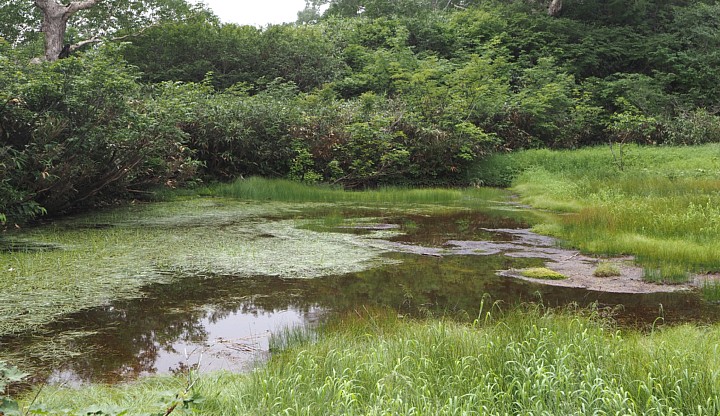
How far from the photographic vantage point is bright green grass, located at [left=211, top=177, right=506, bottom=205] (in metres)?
14.0

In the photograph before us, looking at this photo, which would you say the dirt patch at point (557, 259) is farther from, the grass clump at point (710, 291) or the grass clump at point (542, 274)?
the grass clump at point (710, 291)

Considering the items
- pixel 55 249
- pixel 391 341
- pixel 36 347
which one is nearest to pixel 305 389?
pixel 391 341

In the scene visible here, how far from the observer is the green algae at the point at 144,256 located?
5434mm

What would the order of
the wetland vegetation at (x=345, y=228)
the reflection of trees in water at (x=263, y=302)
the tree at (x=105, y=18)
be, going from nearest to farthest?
1. the wetland vegetation at (x=345, y=228)
2. the reflection of trees in water at (x=263, y=302)
3. the tree at (x=105, y=18)

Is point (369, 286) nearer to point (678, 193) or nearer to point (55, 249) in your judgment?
point (55, 249)

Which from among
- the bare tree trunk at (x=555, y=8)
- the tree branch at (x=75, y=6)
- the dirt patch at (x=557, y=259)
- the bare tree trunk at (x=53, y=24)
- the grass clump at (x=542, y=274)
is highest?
the bare tree trunk at (x=555, y=8)

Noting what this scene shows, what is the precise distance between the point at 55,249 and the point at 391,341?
5.45 meters

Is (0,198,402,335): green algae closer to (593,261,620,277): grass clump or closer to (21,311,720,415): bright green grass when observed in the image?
(21,311,720,415): bright green grass

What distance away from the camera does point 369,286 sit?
6.05 meters

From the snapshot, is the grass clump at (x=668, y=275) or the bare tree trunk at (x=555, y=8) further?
the bare tree trunk at (x=555, y=8)

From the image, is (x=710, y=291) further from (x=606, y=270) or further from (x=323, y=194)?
(x=323, y=194)

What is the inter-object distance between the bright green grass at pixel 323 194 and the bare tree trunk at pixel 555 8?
1763 centimetres

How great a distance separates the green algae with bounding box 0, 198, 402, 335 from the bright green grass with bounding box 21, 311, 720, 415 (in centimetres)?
212

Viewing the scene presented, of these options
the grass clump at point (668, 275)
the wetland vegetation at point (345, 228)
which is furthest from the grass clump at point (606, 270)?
the grass clump at point (668, 275)
